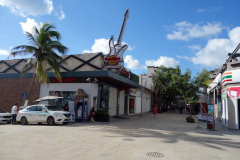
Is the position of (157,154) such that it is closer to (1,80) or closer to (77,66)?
(77,66)

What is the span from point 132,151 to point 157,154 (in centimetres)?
95

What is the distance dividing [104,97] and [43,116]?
24.9ft

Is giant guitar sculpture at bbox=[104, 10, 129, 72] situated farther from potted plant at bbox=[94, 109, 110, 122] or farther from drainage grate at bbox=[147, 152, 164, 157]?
drainage grate at bbox=[147, 152, 164, 157]

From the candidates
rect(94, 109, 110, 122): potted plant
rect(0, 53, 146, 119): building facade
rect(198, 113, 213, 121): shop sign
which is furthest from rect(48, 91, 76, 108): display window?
rect(198, 113, 213, 121): shop sign

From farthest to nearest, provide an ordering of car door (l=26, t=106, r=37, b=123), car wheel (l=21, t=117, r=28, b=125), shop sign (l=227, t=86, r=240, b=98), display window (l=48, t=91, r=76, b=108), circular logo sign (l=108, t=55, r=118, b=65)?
circular logo sign (l=108, t=55, r=118, b=65), display window (l=48, t=91, r=76, b=108), car wheel (l=21, t=117, r=28, b=125), car door (l=26, t=106, r=37, b=123), shop sign (l=227, t=86, r=240, b=98)

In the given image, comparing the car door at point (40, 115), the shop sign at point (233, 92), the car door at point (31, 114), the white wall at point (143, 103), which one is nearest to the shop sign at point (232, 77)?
the shop sign at point (233, 92)

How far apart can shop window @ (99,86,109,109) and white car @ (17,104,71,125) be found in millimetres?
5719

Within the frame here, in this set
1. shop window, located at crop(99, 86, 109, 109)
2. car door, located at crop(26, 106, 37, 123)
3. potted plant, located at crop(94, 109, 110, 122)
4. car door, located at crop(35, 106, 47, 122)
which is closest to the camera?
car door, located at crop(35, 106, 47, 122)

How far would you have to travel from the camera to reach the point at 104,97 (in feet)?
69.5

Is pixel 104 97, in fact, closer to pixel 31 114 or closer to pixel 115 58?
pixel 115 58

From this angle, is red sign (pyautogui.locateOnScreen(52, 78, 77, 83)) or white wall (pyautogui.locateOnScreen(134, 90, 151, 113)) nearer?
red sign (pyautogui.locateOnScreen(52, 78, 77, 83))

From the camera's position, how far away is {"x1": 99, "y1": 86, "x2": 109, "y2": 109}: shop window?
2066 cm

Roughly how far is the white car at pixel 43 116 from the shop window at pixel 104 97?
18.8 feet

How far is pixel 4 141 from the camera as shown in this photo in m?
8.71
